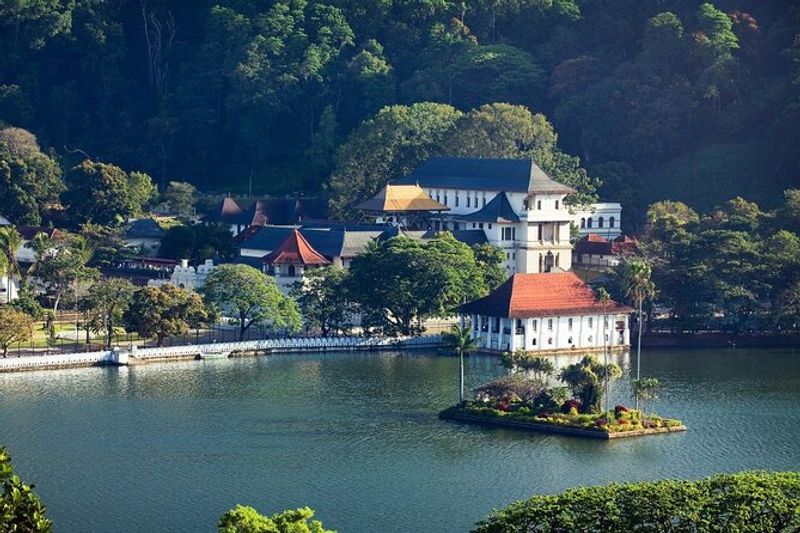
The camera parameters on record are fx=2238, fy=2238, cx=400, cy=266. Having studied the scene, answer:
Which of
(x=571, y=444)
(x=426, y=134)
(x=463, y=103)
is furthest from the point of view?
(x=463, y=103)

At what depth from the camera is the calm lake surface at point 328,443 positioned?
198 ft

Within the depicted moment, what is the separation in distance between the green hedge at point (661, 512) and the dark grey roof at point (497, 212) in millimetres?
52787

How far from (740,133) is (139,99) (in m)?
40.6

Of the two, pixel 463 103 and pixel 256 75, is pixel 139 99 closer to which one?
pixel 256 75

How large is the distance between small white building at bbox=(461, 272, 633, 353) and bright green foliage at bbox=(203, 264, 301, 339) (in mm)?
7037

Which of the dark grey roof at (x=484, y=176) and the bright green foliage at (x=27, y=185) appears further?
the bright green foliage at (x=27, y=185)

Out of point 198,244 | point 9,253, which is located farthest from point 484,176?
point 9,253

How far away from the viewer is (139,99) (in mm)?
140500

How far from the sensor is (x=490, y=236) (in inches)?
4045

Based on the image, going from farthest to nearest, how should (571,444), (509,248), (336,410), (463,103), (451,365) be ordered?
(463,103)
(509,248)
(451,365)
(336,410)
(571,444)

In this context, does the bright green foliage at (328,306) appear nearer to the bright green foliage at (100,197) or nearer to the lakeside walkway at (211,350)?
the lakeside walkway at (211,350)

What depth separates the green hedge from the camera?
49188mm

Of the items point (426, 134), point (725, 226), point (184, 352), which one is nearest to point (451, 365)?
point (184, 352)

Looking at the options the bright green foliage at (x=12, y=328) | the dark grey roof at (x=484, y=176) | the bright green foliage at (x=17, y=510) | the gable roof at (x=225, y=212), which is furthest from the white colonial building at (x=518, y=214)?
the bright green foliage at (x=17, y=510)
